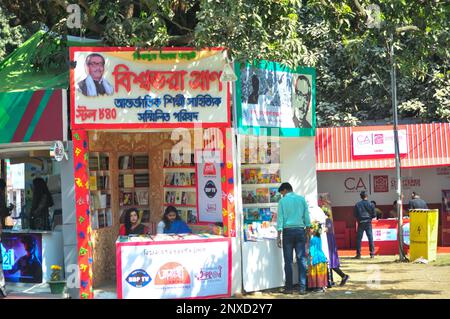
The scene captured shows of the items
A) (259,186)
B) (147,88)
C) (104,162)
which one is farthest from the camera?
(259,186)

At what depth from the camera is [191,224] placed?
13.6 m

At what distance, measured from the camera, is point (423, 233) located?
59.0 feet

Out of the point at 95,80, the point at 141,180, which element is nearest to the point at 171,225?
the point at 141,180

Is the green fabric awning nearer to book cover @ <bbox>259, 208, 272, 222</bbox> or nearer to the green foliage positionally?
Result: book cover @ <bbox>259, 208, 272, 222</bbox>

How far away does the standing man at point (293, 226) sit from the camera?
1280 cm

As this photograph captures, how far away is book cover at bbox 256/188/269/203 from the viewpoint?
46.3 ft

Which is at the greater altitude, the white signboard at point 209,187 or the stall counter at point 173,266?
the white signboard at point 209,187

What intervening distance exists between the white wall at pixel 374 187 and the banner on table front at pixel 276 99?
8.44 metres

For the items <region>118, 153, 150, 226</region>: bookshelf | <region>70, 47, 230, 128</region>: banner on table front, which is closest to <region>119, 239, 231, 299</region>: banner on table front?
<region>70, 47, 230, 128</region>: banner on table front

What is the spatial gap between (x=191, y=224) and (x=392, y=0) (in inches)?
206

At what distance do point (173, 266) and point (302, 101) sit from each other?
430 centimetres

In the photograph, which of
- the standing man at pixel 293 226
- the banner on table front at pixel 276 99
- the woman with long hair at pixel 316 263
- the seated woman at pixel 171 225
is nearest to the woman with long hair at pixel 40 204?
the seated woman at pixel 171 225

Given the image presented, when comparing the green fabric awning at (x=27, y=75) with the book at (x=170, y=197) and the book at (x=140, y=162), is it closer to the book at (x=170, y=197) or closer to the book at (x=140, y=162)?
the book at (x=140, y=162)

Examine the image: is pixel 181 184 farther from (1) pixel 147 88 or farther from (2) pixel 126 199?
(1) pixel 147 88
